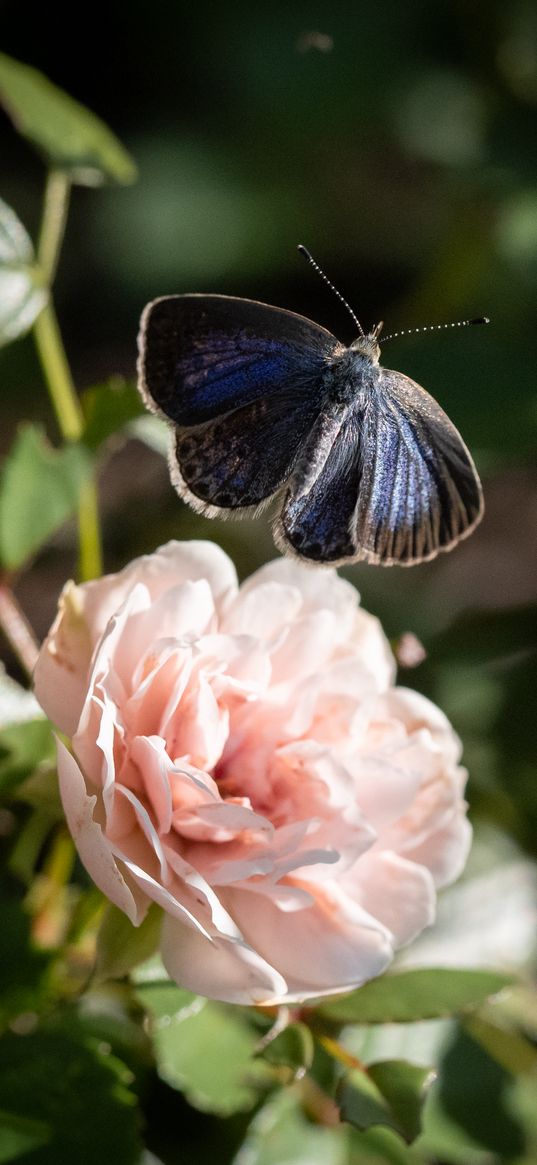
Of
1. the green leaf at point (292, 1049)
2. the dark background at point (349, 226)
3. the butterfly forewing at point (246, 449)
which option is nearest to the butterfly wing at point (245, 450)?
the butterfly forewing at point (246, 449)

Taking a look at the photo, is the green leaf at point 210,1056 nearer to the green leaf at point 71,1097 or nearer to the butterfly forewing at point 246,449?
the green leaf at point 71,1097

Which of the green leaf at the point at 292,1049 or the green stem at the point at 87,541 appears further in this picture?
the green stem at the point at 87,541

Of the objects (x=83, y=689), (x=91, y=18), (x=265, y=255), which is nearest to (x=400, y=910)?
(x=83, y=689)

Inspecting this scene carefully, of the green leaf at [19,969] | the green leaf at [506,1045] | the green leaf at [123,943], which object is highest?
the green leaf at [123,943]

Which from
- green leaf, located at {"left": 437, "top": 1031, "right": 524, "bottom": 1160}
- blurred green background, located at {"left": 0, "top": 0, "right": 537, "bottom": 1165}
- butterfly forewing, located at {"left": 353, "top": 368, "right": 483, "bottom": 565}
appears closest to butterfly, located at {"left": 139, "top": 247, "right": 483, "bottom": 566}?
butterfly forewing, located at {"left": 353, "top": 368, "right": 483, "bottom": 565}

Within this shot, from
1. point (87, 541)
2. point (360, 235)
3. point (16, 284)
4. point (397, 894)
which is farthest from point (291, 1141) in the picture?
point (360, 235)
